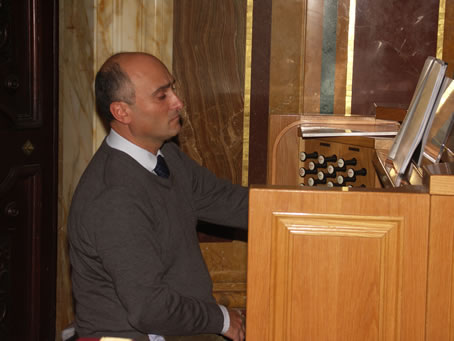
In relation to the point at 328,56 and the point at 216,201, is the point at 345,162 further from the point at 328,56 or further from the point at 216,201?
the point at 328,56

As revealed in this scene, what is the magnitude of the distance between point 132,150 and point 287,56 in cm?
170

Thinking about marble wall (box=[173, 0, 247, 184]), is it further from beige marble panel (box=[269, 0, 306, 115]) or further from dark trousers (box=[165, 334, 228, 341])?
dark trousers (box=[165, 334, 228, 341])

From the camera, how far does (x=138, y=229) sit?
1.79 m

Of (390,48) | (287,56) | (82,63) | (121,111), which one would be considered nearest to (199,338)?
(121,111)

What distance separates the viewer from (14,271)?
2.84 metres

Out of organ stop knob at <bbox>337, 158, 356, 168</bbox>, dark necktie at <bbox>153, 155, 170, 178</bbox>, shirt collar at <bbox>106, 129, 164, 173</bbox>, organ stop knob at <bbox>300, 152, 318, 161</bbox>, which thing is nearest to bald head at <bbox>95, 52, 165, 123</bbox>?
shirt collar at <bbox>106, 129, 164, 173</bbox>

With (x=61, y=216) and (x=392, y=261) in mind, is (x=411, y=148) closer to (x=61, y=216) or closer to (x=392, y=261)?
(x=392, y=261)

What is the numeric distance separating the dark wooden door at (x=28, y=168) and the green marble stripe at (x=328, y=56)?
59.9 inches

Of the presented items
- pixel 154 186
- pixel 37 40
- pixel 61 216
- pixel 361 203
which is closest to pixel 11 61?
pixel 37 40

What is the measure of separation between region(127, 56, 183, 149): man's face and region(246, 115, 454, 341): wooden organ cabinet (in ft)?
2.26

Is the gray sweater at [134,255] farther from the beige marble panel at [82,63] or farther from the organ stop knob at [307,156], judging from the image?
the beige marble panel at [82,63]

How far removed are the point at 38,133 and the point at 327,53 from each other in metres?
1.70

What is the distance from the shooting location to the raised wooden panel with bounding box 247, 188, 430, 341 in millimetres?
1510

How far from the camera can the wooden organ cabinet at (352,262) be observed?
149 cm
